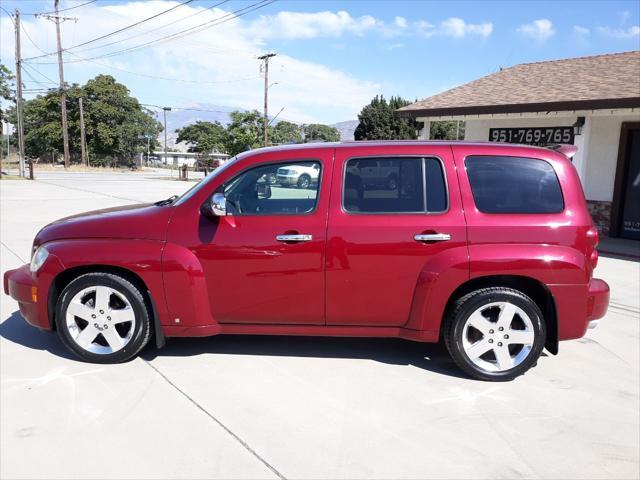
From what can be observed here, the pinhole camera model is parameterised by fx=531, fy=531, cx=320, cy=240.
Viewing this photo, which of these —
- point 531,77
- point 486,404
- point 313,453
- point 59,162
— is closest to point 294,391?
point 313,453

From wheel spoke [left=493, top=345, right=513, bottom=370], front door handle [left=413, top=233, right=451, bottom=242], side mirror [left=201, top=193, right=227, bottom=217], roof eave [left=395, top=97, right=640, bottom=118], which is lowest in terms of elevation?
wheel spoke [left=493, top=345, right=513, bottom=370]

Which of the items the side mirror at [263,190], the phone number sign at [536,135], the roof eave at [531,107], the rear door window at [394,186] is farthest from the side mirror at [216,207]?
the phone number sign at [536,135]

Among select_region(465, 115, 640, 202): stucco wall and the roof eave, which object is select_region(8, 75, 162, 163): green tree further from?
select_region(465, 115, 640, 202): stucco wall

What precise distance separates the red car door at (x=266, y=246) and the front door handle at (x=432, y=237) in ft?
2.26

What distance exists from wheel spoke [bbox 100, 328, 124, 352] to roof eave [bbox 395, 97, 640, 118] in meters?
9.57

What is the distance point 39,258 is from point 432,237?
9.87ft

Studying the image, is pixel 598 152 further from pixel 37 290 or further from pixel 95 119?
pixel 95 119

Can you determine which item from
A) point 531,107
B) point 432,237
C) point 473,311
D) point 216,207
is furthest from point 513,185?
point 531,107

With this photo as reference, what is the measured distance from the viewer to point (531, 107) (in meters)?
11.2

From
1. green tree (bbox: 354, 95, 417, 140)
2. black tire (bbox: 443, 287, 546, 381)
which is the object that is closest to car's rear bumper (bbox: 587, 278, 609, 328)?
black tire (bbox: 443, 287, 546, 381)

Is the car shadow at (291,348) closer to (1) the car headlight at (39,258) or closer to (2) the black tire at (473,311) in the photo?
(2) the black tire at (473,311)

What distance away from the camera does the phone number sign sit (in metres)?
12.0

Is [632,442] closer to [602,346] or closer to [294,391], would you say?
[602,346]

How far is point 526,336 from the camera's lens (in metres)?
3.94
